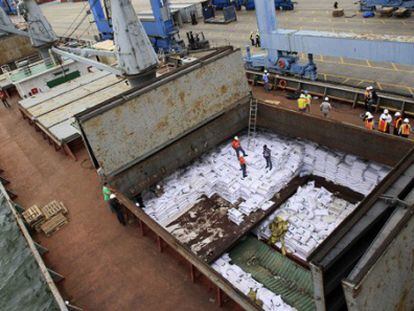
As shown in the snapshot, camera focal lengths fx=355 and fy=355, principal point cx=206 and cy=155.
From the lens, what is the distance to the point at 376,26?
2477 centimetres

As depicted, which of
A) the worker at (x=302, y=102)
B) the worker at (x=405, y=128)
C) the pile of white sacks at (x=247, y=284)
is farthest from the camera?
the worker at (x=302, y=102)

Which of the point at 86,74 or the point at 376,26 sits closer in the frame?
the point at 86,74

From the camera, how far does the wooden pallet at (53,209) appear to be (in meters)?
10.4

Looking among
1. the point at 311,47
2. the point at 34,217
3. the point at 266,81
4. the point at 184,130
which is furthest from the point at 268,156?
the point at 34,217

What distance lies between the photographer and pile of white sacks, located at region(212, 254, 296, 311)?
7.38 meters

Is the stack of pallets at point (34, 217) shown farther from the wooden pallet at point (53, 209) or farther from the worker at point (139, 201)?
the worker at point (139, 201)

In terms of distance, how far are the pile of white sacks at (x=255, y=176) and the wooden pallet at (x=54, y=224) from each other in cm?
237

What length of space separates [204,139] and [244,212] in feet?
10.1

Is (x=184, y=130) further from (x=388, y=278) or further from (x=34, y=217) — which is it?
(x=388, y=278)

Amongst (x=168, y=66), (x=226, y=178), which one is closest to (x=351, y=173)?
(x=226, y=178)

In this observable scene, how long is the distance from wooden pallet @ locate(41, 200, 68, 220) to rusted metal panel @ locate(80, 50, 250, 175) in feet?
6.95

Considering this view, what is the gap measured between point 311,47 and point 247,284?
10.7 metres

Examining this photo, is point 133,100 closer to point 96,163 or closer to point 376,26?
point 96,163

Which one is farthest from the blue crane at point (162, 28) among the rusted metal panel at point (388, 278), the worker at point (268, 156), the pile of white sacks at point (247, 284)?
the rusted metal panel at point (388, 278)
